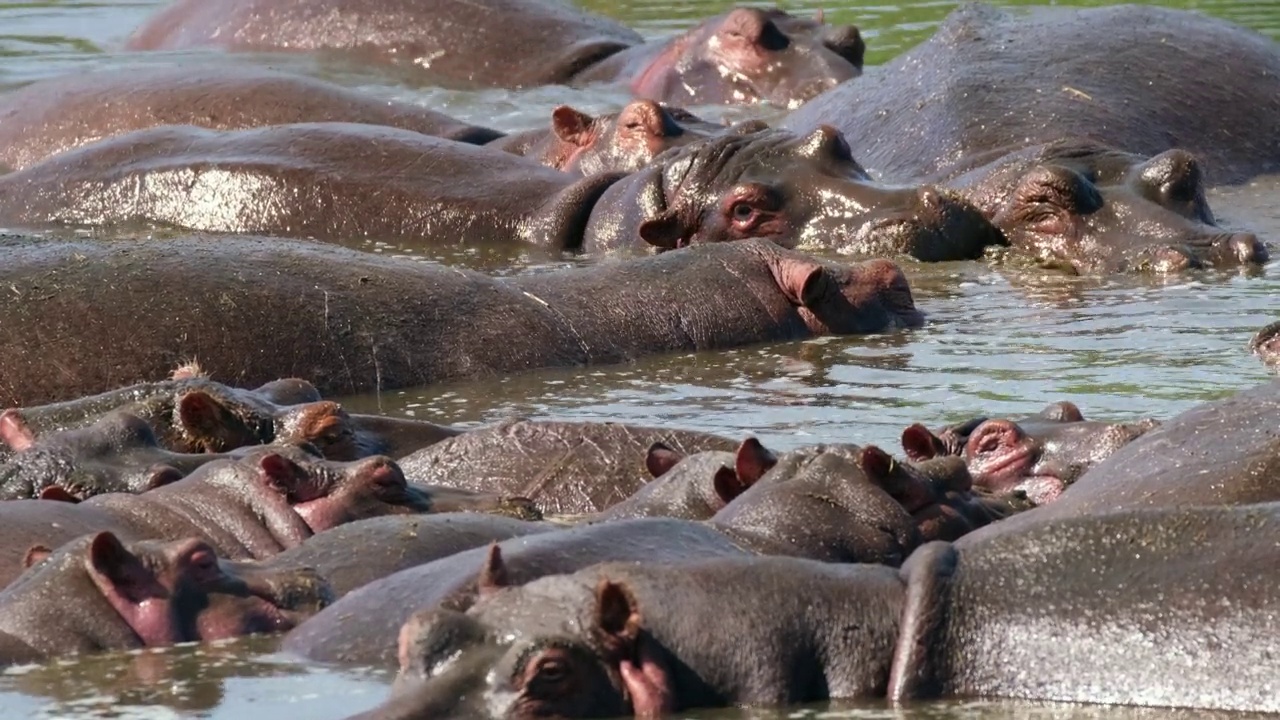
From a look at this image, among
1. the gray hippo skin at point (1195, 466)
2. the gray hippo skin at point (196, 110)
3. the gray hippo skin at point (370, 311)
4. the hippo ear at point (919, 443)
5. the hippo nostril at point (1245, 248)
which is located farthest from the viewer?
the gray hippo skin at point (196, 110)

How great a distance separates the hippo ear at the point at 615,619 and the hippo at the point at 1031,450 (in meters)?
1.95

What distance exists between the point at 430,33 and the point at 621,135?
4.97 m

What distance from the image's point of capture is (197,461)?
5.97 metres

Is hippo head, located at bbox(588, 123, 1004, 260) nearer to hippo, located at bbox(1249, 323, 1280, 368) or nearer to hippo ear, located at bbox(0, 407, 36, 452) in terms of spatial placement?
hippo, located at bbox(1249, 323, 1280, 368)

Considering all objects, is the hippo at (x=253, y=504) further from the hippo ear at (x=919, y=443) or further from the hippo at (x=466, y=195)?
the hippo at (x=466, y=195)

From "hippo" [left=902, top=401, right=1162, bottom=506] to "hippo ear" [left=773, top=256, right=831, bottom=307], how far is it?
251 centimetres

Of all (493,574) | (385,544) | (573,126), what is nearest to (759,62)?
(573,126)

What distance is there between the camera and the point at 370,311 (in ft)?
26.6

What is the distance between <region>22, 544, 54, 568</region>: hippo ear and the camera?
16.2ft

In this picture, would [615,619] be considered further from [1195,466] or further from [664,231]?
[664,231]

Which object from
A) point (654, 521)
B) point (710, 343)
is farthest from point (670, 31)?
point (654, 521)

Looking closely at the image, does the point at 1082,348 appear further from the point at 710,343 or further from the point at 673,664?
the point at 673,664

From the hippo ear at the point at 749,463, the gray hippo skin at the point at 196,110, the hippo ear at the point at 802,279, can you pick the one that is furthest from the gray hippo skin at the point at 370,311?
the gray hippo skin at the point at 196,110

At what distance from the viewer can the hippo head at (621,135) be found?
37.8 feet
